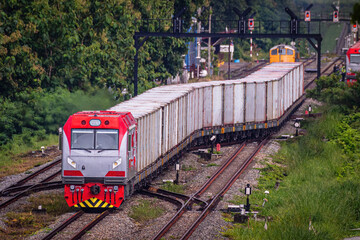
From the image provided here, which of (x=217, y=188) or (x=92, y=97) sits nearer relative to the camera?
(x=217, y=188)

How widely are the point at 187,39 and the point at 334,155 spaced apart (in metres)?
25.7

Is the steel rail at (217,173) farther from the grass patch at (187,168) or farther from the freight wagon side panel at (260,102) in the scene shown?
the freight wagon side panel at (260,102)

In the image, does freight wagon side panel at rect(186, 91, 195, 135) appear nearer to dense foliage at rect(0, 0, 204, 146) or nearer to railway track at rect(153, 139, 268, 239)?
railway track at rect(153, 139, 268, 239)

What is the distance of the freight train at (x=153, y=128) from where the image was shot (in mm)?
19328

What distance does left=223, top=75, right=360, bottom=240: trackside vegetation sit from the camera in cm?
1800

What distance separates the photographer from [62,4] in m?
38.5

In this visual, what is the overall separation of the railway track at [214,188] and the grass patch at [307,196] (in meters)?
1.09

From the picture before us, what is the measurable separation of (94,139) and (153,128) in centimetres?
433

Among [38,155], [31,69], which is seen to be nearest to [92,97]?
[31,69]

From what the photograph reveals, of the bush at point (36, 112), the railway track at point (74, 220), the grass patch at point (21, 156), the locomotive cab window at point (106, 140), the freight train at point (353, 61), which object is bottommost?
the grass patch at point (21, 156)

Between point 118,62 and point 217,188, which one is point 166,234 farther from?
point 118,62

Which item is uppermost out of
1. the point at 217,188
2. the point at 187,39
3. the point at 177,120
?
the point at 187,39

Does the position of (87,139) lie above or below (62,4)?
below

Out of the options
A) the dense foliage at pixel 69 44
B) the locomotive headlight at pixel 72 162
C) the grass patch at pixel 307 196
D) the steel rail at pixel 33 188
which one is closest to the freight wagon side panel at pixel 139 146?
the locomotive headlight at pixel 72 162
